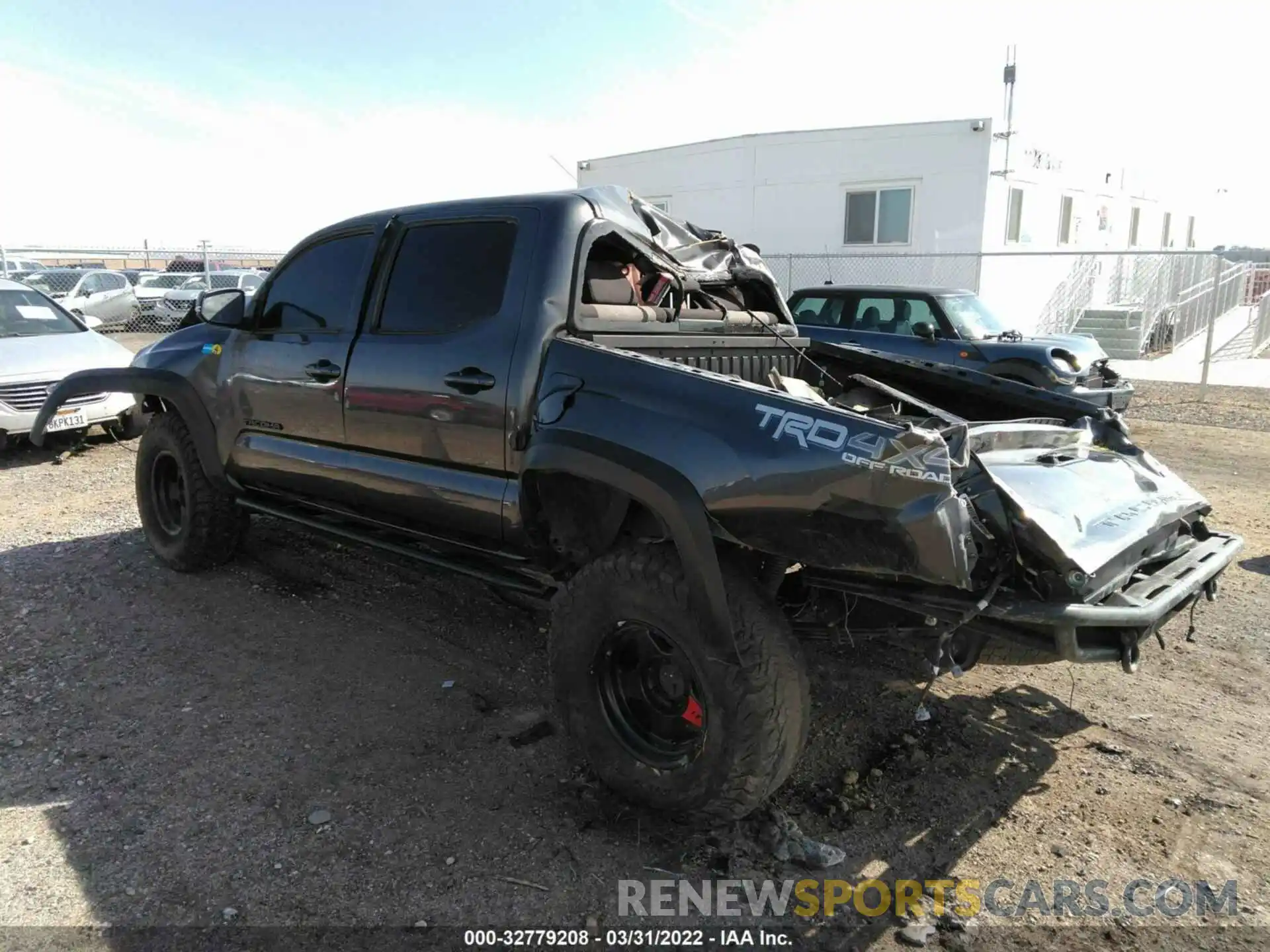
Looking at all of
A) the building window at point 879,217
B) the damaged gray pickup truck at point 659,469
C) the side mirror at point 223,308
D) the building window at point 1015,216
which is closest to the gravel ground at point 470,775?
the damaged gray pickup truck at point 659,469

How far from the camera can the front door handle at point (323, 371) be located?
4051mm

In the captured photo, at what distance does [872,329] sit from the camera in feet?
33.6

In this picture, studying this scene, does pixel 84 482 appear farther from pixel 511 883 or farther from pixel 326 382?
pixel 511 883

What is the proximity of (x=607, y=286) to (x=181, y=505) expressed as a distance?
3.28 metres

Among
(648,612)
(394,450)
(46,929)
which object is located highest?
(394,450)

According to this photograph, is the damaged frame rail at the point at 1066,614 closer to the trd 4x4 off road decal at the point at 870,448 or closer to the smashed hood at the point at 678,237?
the trd 4x4 off road decal at the point at 870,448

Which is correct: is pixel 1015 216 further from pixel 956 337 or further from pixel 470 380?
pixel 470 380

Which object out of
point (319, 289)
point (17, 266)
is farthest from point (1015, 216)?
point (17, 266)

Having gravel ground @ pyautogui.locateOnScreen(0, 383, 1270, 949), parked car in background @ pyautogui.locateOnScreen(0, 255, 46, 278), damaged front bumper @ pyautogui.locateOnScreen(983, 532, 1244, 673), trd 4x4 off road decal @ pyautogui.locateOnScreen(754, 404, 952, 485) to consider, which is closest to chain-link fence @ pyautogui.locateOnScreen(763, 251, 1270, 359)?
gravel ground @ pyautogui.locateOnScreen(0, 383, 1270, 949)

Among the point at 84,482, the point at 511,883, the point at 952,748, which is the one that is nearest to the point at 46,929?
the point at 511,883

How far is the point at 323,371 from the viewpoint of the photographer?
13.5 feet

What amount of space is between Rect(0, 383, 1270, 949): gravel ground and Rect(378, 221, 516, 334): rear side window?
163 cm

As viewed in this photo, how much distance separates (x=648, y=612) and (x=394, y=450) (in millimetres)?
1592

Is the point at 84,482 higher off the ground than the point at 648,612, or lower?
lower
